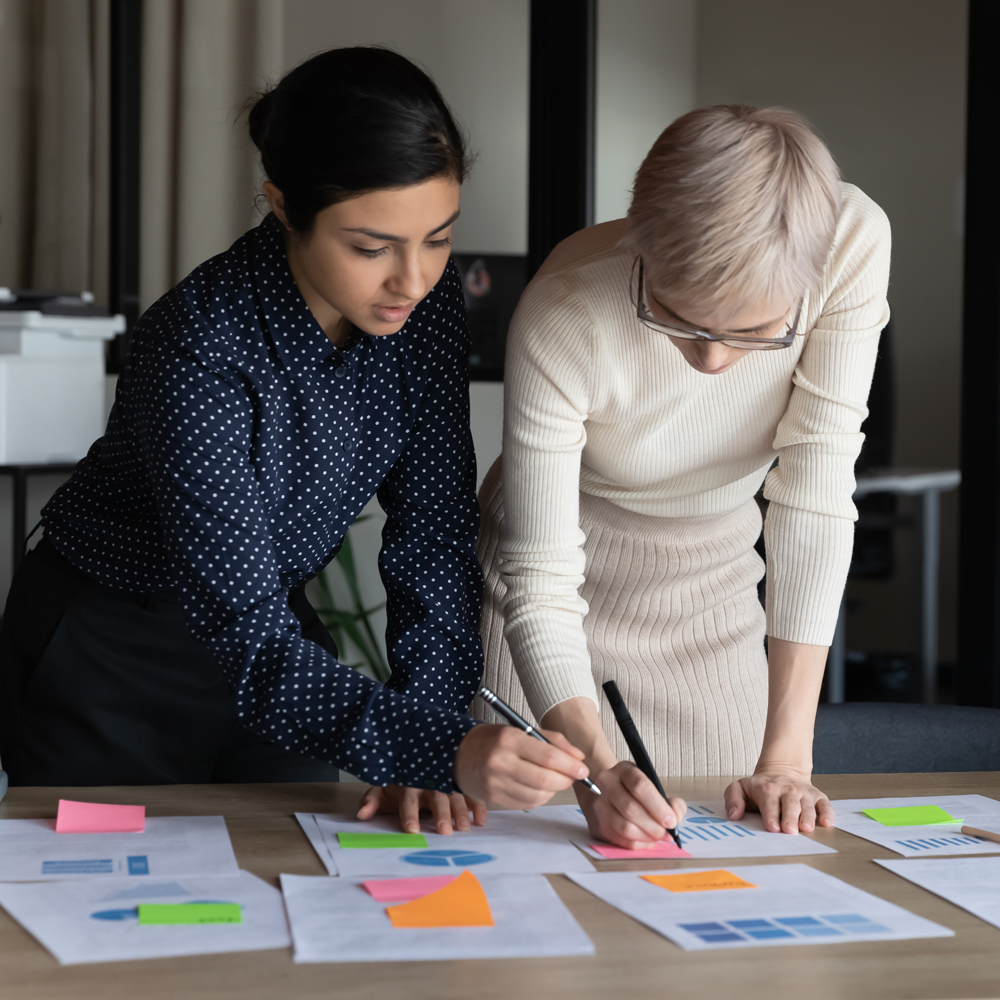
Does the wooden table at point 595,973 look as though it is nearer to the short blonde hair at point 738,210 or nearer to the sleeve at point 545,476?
the sleeve at point 545,476

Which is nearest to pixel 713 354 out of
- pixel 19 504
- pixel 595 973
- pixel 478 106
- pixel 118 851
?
pixel 595 973

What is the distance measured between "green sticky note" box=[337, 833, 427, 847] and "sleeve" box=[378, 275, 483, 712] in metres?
0.22

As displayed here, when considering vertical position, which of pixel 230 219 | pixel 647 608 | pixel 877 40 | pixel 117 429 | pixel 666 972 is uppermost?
pixel 877 40

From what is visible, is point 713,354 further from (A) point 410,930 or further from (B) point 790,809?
(A) point 410,930

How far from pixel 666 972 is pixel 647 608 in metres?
0.78

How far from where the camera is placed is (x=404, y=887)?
0.99 metres

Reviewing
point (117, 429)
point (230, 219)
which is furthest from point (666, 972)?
point (230, 219)

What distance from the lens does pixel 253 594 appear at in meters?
1.13

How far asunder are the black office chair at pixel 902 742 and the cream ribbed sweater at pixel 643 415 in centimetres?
37

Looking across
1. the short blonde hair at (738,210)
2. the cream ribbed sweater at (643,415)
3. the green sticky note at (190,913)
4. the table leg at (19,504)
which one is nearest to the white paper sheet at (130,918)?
the green sticky note at (190,913)

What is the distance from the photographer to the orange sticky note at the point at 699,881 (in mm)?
1021

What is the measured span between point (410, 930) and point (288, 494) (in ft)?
1.75

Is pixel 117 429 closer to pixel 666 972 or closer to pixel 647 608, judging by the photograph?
pixel 647 608

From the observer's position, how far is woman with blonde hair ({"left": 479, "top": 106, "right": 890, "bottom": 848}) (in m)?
1.14
